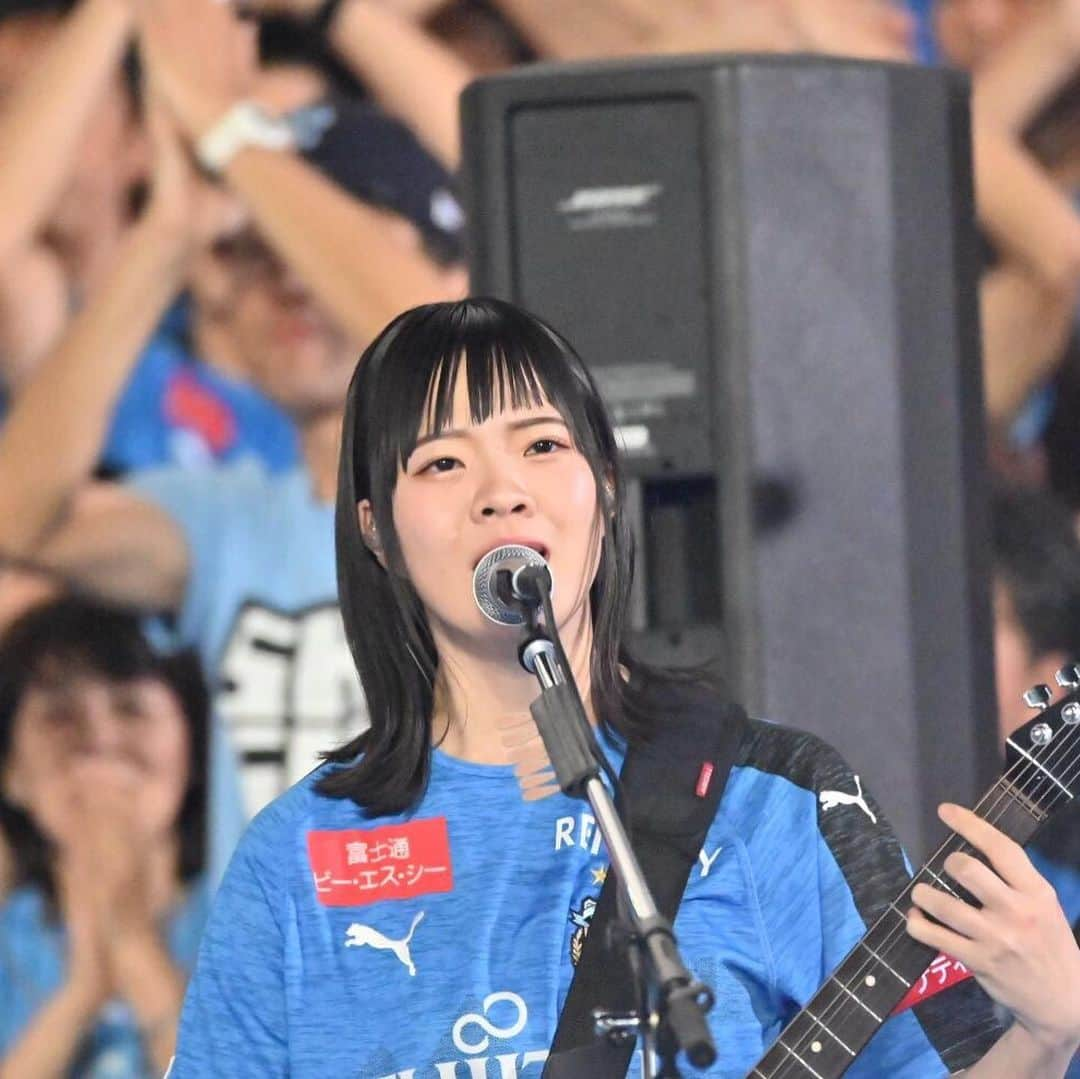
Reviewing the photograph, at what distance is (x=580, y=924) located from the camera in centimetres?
169

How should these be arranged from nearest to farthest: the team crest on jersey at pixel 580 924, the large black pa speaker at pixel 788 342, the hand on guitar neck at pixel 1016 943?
1. the hand on guitar neck at pixel 1016 943
2. the team crest on jersey at pixel 580 924
3. the large black pa speaker at pixel 788 342

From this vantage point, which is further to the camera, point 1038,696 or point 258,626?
point 258,626

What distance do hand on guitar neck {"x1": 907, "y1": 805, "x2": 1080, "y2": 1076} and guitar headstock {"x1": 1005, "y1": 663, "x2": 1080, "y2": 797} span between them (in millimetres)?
116

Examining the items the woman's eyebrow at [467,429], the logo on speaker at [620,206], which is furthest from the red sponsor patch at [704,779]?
the logo on speaker at [620,206]

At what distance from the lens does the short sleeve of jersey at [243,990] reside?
172cm

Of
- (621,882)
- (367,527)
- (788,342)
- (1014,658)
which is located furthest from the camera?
(1014,658)

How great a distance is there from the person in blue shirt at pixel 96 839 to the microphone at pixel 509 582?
2432 millimetres

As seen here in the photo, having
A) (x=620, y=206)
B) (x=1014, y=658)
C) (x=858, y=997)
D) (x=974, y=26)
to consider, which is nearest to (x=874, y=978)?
(x=858, y=997)

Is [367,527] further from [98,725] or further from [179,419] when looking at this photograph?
[98,725]

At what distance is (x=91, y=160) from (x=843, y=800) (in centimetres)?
278

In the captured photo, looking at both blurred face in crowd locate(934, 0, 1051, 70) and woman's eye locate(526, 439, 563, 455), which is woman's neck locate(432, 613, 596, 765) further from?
blurred face in crowd locate(934, 0, 1051, 70)

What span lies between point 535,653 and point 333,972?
0.34 meters

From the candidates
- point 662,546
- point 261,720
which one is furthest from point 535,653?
point 261,720

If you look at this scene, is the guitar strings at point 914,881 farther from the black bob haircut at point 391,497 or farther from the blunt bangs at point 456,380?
the blunt bangs at point 456,380
